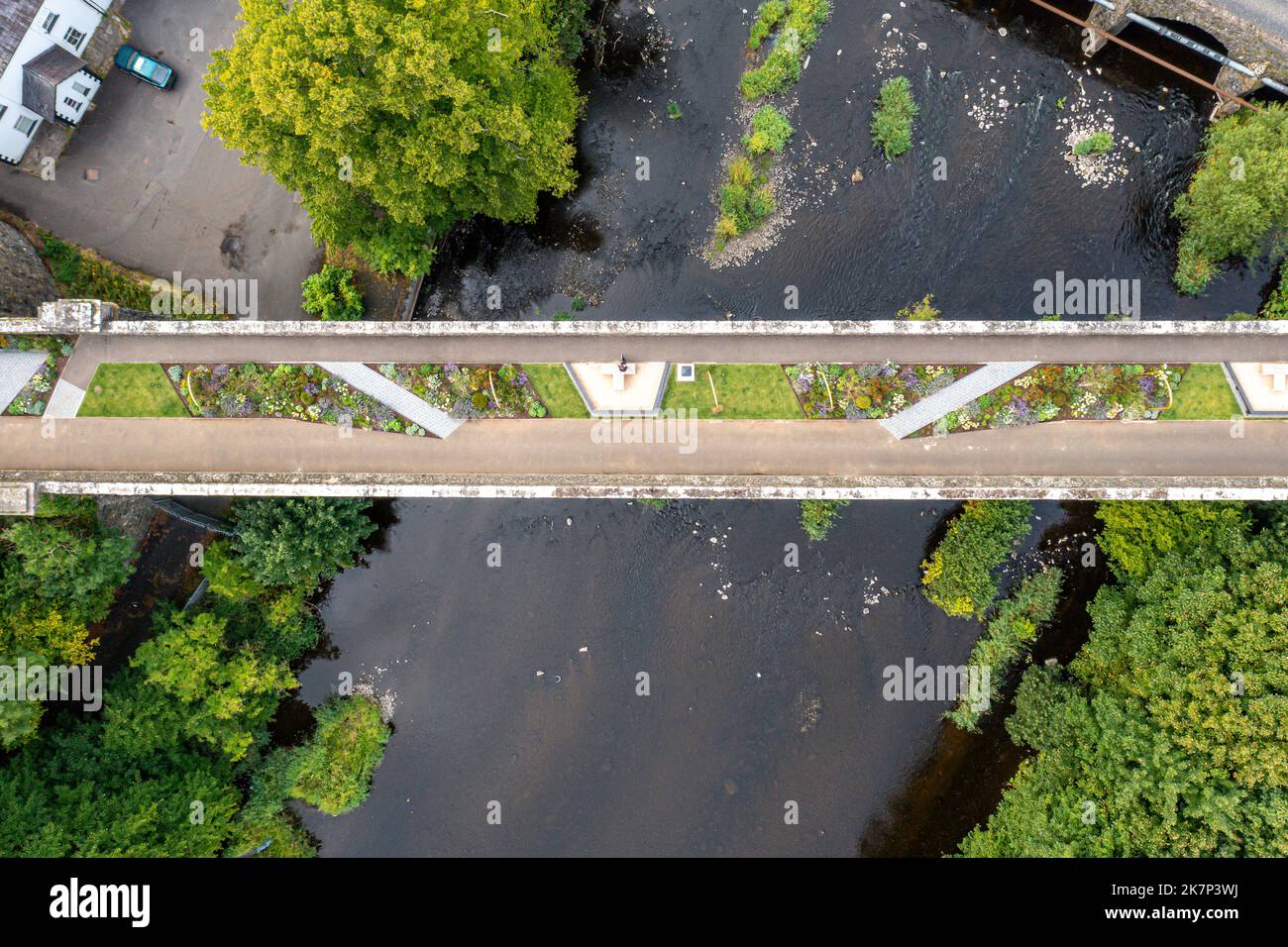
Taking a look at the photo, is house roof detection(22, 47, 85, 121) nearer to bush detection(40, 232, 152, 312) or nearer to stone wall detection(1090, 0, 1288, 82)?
bush detection(40, 232, 152, 312)

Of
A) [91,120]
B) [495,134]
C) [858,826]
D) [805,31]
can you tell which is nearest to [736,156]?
[805,31]

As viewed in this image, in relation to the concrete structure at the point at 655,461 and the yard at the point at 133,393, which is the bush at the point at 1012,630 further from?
the yard at the point at 133,393

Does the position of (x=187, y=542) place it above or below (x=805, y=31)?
below

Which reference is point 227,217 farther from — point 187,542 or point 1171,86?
point 1171,86

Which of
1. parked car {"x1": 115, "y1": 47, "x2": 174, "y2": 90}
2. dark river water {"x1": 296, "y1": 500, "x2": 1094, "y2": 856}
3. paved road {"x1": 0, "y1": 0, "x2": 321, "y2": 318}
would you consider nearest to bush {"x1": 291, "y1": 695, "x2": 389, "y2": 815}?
dark river water {"x1": 296, "y1": 500, "x2": 1094, "y2": 856}

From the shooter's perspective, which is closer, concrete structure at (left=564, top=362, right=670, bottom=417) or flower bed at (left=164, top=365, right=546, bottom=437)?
concrete structure at (left=564, top=362, right=670, bottom=417)

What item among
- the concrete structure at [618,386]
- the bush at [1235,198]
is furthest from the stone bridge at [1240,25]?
the concrete structure at [618,386]
